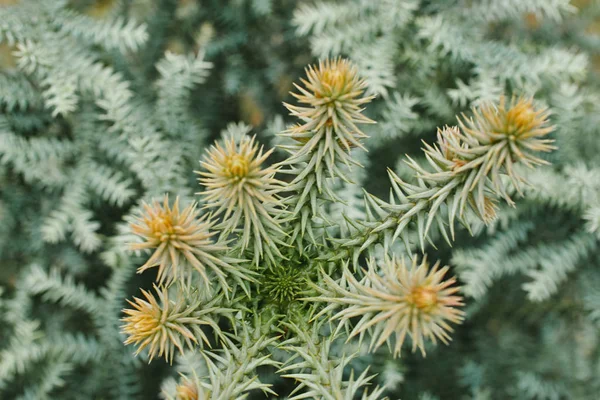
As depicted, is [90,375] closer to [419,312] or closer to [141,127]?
[141,127]

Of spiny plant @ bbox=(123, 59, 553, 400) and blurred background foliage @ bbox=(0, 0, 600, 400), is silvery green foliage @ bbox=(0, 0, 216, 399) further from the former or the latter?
spiny plant @ bbox=(123, 59, 553, 400)

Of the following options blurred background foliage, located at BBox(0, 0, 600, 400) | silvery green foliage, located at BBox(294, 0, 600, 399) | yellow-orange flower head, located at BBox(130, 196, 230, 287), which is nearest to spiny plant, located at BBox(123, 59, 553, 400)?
yellow-orange flower head, located at BBox(130, 196, 230, 287)

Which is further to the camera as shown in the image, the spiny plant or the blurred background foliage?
the blurred background foliage

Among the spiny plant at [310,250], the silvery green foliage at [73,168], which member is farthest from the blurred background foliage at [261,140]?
the spiny plant at [310,250]

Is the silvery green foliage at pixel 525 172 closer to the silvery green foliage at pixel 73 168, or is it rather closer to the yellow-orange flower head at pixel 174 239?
the silvery green foliage at pixel 73 168

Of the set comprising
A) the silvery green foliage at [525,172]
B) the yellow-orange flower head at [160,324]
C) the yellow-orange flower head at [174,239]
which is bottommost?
the yellow-orange flower head at [160,324]

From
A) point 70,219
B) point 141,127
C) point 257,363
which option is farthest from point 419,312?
point 70,219
